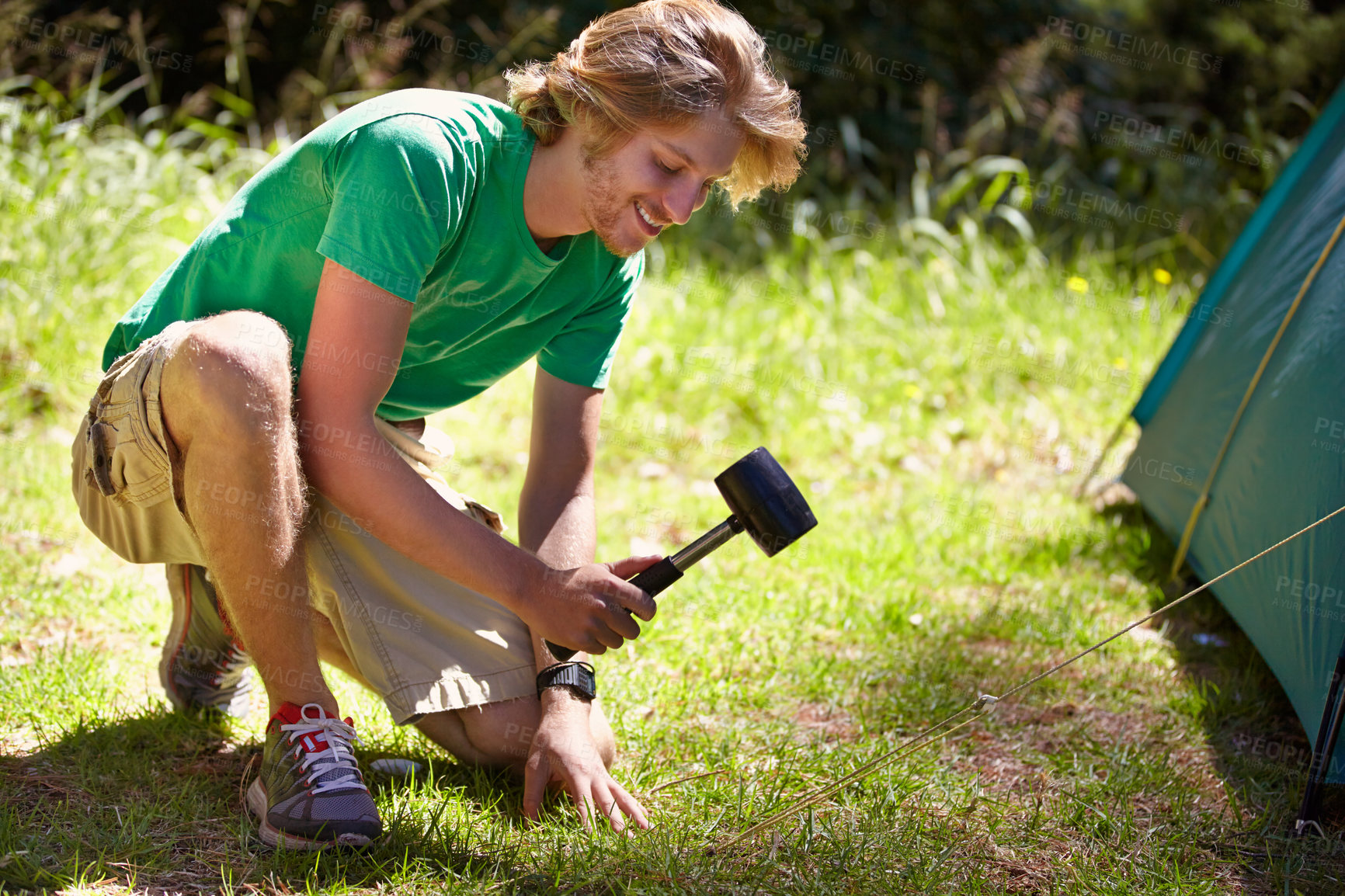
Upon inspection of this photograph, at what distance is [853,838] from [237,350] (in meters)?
1.25

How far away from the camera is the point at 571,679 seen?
1.98 meters

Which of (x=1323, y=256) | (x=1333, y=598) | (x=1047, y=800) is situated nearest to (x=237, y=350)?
(x=1047, y=800)

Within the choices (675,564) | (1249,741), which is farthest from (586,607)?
(1249,741)

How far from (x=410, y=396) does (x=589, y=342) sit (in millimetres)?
364

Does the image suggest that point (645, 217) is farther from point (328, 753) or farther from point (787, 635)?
point (787, 635)

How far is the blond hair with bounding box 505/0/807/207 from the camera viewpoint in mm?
1819

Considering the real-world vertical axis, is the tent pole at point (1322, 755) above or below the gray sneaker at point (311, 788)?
below

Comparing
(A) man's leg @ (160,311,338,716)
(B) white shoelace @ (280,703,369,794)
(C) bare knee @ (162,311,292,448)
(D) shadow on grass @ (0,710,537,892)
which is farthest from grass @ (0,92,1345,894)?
(C) bare knee @ (162,311,292,448)

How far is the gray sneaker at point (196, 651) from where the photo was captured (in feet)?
6.95

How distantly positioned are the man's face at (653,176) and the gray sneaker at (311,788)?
36.9 inches

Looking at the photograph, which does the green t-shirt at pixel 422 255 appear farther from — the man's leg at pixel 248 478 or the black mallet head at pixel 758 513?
the black mallet head at pixel 758 513

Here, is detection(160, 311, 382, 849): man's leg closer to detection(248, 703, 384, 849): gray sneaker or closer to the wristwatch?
detection(248, 703, 384, 849): gray sneaker

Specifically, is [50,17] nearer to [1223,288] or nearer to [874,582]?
[874,582]

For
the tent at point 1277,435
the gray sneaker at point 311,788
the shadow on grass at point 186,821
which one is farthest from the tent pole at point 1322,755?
the gray sneaker at point 311,788
